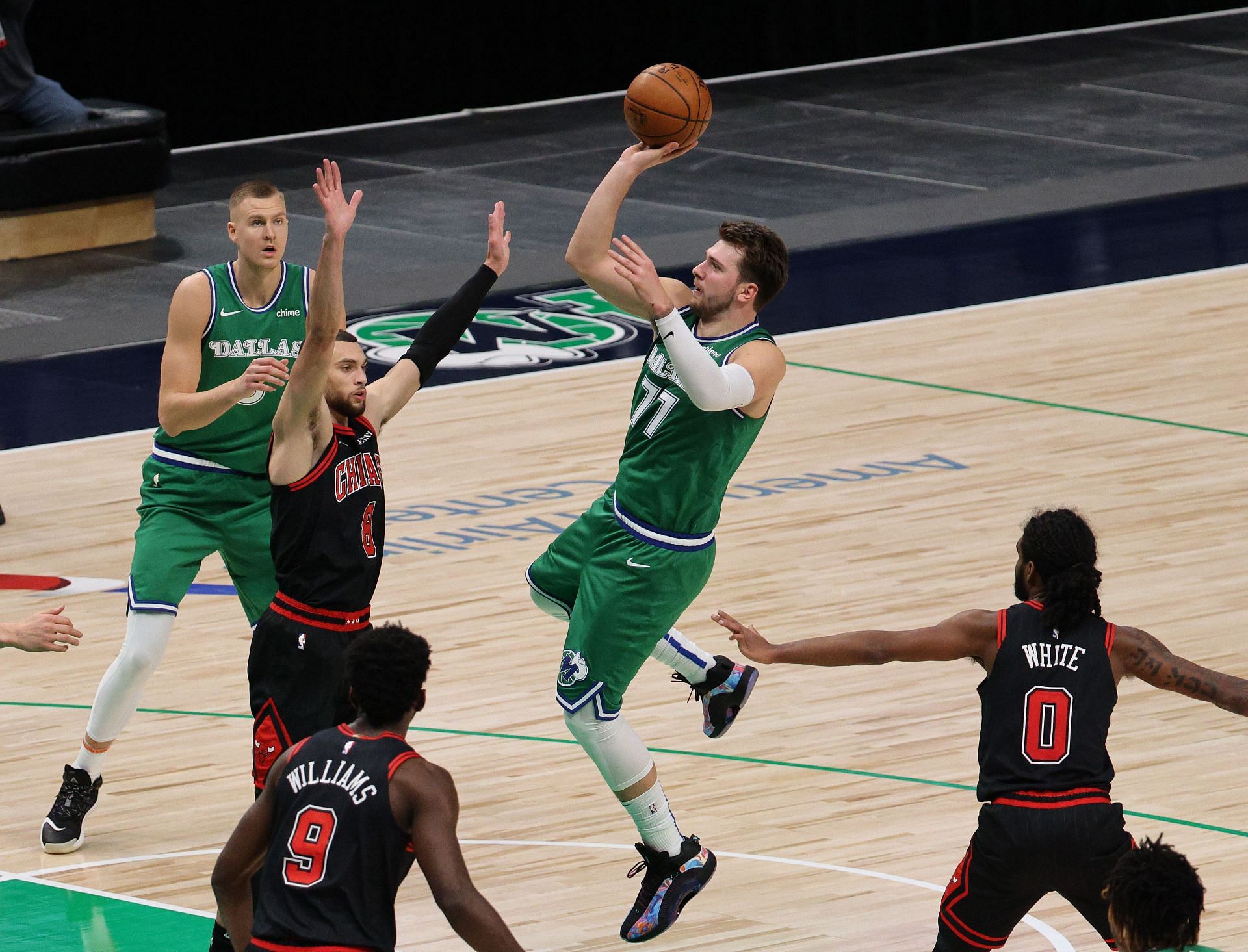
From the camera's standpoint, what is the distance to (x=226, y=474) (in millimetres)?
6957

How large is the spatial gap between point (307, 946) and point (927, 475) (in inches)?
269

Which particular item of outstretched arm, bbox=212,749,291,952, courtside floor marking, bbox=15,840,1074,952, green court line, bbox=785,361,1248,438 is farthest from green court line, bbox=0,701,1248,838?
green court line, bbox=785,361,1248,438

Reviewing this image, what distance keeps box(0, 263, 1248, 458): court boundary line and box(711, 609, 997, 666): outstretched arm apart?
6.86 m

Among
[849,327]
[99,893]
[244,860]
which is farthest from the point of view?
[849,327]

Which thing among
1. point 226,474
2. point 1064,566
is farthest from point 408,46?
point 1064,566

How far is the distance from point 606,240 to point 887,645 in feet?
5.50

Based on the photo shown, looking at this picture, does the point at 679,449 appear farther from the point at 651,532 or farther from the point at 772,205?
the point at 772,205

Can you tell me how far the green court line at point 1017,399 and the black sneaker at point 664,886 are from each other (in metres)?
5.87

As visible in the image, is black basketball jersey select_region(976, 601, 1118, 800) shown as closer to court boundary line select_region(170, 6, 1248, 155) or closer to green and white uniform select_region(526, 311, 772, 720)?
green and white uniform select_region(526, 311, 772, 720)

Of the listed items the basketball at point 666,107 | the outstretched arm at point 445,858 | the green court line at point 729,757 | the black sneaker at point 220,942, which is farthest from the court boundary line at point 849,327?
the outstretched arm at point 445,858

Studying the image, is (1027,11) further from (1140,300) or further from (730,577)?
(730,577)

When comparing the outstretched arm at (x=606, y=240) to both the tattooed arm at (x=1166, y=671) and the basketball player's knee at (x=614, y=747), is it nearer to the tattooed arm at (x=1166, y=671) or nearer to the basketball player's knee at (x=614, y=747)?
the basketball player's knee at (x=614, y=747)

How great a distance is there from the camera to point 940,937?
520 centimetres

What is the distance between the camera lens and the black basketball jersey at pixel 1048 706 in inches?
200
